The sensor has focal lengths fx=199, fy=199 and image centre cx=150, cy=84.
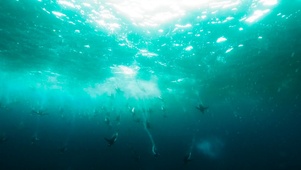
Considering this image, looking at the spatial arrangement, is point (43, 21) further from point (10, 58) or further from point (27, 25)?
point (10, 58)

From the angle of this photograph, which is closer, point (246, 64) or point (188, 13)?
point (188, 13)

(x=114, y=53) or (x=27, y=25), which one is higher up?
(x=27, y=25)

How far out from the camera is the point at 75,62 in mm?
27203

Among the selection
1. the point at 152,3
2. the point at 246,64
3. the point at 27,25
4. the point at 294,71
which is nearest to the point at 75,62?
the point at 27,25

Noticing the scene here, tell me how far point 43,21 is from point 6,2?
8.73 ft

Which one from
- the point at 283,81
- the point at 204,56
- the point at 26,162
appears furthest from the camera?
the point at 283,81

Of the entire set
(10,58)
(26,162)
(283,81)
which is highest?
(10,58)

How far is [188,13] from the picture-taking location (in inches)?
514

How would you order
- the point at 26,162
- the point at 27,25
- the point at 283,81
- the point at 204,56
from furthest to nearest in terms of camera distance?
1. the point at 283,81
2. the point at 26,162
3. the point at 204,56
4. the point at 27,25

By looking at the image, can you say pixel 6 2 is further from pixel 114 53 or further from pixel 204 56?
pixel 204 56

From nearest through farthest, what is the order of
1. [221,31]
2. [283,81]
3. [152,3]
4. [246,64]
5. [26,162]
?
1. [152,3]
2. [221,31]
3. [246,64]
4. [26,162]
5. [283,81]

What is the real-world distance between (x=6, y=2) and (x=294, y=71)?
3525 centimetres

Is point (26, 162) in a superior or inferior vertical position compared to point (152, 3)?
inferior

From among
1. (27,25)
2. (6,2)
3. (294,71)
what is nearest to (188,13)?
(6,2)
